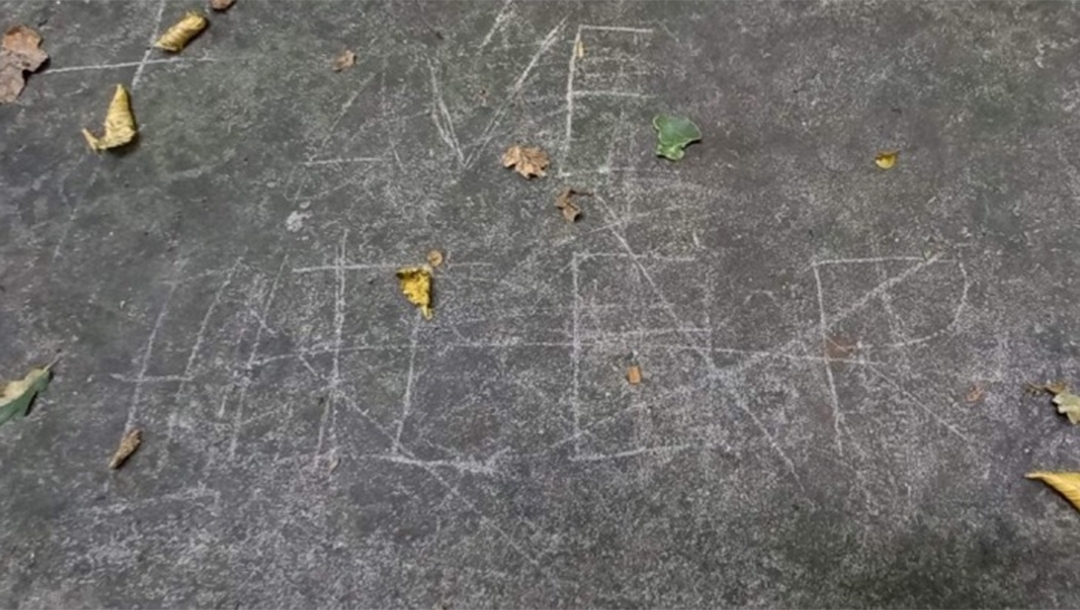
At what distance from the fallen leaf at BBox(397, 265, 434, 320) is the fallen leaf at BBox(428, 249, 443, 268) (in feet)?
0.06

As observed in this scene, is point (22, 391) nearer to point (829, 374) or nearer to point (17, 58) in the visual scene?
point (17, 58)

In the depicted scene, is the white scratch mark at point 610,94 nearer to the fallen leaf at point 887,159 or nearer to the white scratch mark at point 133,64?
the fallen leaf at point 887,159

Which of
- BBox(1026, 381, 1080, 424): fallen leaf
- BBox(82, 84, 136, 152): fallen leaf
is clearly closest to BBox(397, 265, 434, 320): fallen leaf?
BBox(82, 84, 136, 152): fallen leaf

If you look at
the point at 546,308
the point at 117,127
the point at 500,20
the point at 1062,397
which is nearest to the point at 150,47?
the point at 117,127

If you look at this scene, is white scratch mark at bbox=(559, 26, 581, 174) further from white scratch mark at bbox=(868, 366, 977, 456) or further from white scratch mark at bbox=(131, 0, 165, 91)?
white scratch mark at bbox=(131, 0, 165, 91)

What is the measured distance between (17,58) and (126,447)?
131cm

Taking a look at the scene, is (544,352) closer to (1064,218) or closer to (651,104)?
(651,104)

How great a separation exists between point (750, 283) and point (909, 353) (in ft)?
1.41

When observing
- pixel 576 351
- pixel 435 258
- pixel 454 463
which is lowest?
pixel 454 463

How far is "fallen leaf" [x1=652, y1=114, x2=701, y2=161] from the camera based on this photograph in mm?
2959

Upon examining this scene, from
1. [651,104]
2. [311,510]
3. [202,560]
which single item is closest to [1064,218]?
[651,104]

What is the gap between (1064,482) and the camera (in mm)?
2475

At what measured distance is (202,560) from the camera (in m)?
2.41

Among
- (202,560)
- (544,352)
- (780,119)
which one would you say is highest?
(780,119)
